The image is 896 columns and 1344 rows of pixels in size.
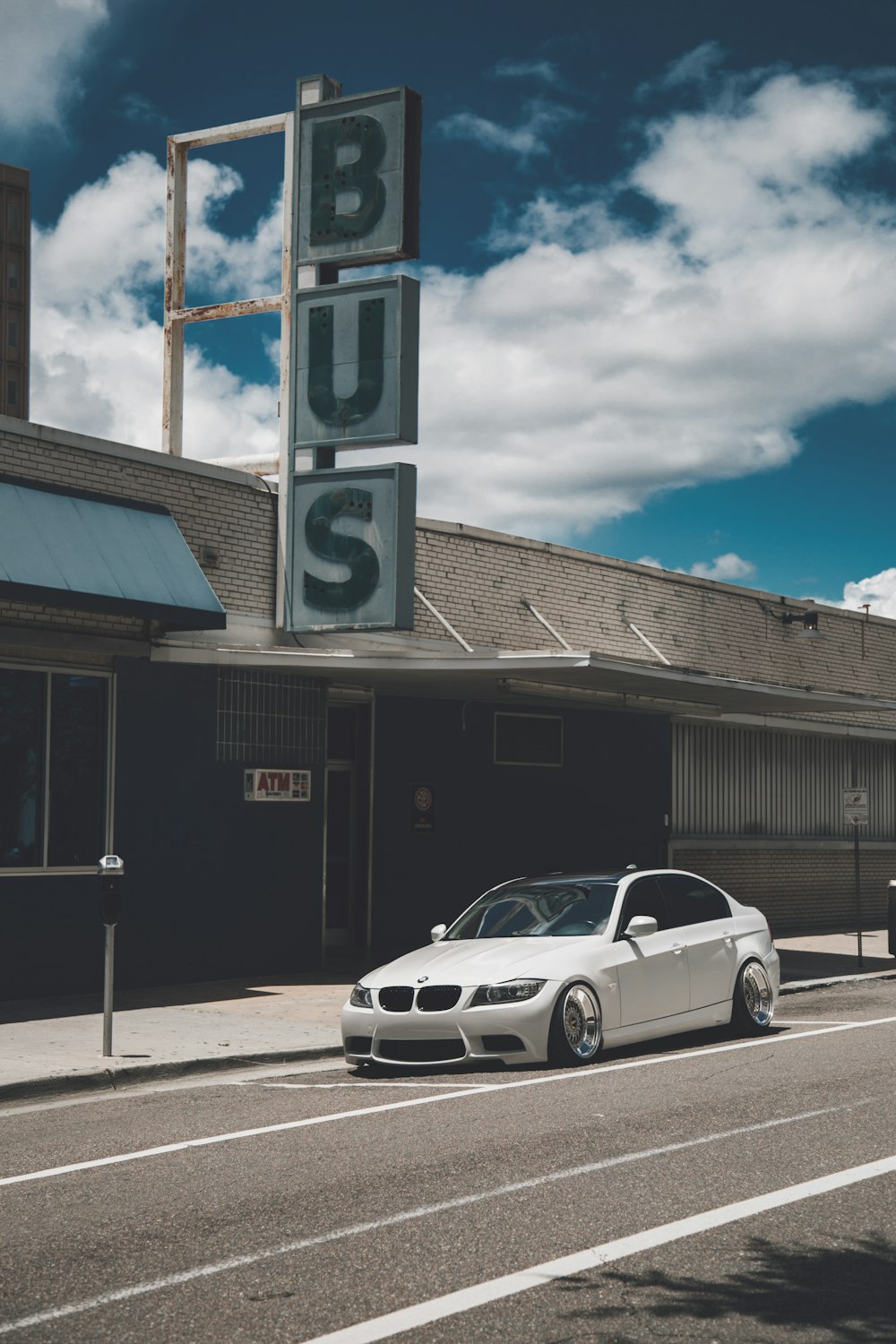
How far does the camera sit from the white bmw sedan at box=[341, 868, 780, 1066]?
1102cm

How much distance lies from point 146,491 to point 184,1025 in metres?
5.73

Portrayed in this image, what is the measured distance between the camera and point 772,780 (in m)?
27.0

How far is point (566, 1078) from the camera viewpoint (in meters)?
10.7

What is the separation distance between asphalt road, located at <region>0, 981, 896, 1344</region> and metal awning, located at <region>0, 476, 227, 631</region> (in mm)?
5171

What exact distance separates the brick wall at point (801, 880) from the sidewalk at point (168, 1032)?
23.5 ft

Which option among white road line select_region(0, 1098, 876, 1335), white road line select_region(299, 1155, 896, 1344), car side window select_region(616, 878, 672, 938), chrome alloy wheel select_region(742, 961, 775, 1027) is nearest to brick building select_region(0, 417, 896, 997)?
car side window select_region(616, 878, 672, 938)

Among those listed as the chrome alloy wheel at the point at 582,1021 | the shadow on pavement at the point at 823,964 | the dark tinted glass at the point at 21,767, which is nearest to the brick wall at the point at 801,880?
the shadow on pavement at the point at 823,964

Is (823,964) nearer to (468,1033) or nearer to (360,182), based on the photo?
(468,1033)

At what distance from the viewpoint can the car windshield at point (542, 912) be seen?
478 inches

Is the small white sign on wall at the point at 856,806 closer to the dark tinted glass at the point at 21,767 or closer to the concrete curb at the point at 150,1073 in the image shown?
the concrete curb at the point at 150,1073

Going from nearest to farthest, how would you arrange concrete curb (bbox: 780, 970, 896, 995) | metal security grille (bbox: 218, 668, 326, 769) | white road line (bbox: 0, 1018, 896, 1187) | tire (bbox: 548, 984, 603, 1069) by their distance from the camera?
white road line (bbox: 0, 1018, 896, 1187), tire (bbox: 548, 984, 603, 1069), metal security grille (bbox: 218, 668, 326, 769), concrete curb (bbox: 780, 970, 896, 995)

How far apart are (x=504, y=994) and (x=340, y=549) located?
300 inches

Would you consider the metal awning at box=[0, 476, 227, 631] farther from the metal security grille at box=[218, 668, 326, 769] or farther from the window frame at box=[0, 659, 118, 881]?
the metal security grille at box=[218, 668, 326, 769]

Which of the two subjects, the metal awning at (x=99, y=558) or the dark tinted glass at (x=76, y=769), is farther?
the dark tinted glass at (x=76, y=769)
